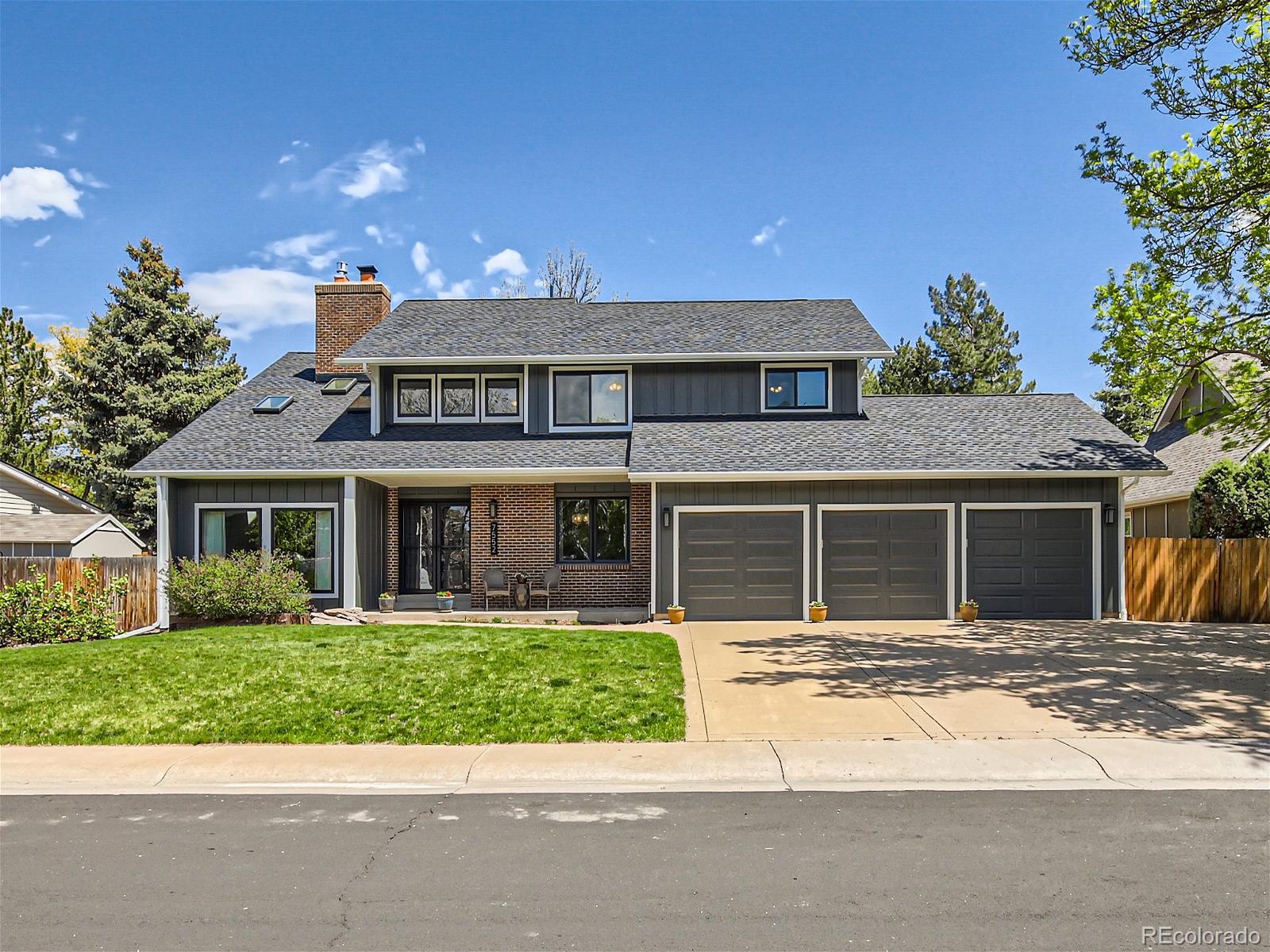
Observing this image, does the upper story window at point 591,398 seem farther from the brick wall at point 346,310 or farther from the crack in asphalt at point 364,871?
the crack in asphalt at point 364,871

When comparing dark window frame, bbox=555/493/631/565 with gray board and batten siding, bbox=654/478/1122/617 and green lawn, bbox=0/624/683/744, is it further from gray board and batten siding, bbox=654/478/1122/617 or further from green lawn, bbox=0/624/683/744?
green lawn, bbox=0/624/683/744

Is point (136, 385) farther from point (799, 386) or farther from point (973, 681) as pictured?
point (973, 681)

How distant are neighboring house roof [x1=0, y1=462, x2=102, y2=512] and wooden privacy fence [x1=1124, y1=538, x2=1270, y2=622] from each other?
1160 inches

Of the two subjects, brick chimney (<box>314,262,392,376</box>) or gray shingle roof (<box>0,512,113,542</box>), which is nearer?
brick chimney (<box>314,262,392,376</box>)

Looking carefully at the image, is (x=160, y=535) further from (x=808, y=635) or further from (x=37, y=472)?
(x=37, y=472)

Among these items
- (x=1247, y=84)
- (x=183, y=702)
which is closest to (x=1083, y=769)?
(x=183, y=702)

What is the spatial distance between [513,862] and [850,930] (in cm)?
206

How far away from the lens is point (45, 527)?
2381cm

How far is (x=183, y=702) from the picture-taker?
9.45 metres

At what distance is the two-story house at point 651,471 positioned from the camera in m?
16.9

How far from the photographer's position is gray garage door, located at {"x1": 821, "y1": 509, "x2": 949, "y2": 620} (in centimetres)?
1691

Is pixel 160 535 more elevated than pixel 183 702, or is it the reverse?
pixel 160 535

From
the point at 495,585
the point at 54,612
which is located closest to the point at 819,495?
the point at 495,585

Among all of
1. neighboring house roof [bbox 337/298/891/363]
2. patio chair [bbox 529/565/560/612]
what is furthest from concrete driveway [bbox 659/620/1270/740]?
neighboring house roof [bbox 337/298/891/363]
